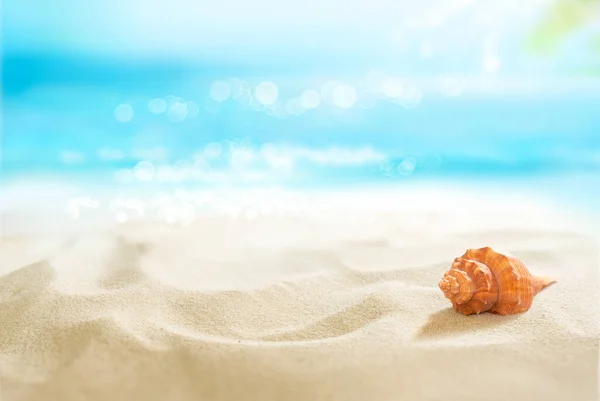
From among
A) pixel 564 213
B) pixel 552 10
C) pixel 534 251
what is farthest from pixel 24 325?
pixel 552 10

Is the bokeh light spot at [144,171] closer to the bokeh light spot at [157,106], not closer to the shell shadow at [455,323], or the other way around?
the bokeh light spot at [157,106]

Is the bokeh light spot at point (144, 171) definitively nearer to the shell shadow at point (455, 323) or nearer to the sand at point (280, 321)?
the sand at point (280, 321)

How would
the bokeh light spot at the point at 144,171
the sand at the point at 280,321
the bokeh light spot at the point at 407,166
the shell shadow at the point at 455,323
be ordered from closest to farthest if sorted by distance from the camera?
the sand at the point at 280,321 → the shell shadow at the point at 455,323 → the bokeh light spot at the point at 144,171 → the bokeh light spot at the point at 407,166

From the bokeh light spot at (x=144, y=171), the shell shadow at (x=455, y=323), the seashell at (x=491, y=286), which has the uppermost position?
the bokeh light spot at (x=144, y=171)

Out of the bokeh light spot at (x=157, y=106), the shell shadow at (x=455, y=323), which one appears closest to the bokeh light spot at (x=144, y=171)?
the bokeh light spot at (x=157, y=106)

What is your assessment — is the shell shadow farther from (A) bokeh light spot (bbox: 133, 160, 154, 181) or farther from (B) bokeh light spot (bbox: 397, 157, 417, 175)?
(A) bokeh light spot (bbox: 133, 160, 154, 181)

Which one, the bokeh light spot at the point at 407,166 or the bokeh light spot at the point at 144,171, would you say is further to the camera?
the bokeh light spot at the point at 407,166

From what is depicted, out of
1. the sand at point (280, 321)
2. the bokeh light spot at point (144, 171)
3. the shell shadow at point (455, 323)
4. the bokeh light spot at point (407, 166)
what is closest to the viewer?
the sand at point (280, 321)

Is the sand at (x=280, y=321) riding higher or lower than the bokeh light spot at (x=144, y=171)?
lower

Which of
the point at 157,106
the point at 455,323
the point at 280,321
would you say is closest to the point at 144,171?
the point at 157,106
